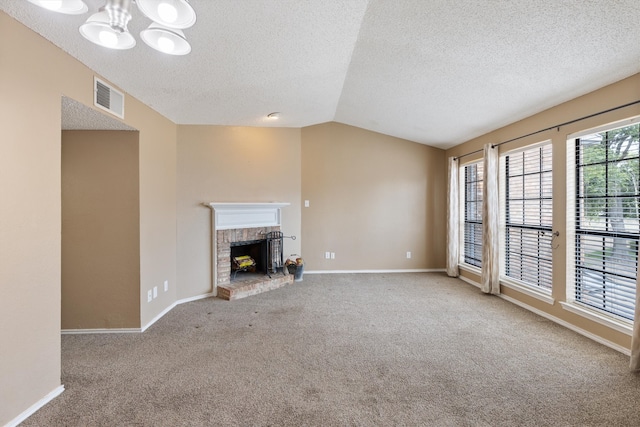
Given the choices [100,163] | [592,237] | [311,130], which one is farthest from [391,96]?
[100,163]

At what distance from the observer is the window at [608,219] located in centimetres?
268

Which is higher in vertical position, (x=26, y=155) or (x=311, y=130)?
(x=311, y=130)

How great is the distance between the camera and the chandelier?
3.72ft

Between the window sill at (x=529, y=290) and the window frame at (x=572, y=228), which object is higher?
the window frame at (x=572, y=228)

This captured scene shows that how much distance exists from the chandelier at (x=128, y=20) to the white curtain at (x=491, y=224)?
170 inches

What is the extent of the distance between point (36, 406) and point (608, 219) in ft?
16.6

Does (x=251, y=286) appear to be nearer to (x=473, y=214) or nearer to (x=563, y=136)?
(x=473, y=214)

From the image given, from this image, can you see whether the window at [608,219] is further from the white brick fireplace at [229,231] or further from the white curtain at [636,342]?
the white brick fireplace at [229,231]

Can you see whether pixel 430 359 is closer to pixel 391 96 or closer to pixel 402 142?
pixel 391 96

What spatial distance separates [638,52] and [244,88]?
3.56 m

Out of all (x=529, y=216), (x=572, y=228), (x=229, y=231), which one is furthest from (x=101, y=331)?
(x=529, y=216)

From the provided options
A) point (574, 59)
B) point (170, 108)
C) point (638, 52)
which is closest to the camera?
point (638, 52)

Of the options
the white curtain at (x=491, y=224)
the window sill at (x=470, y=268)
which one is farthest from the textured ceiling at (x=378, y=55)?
the window sill at (x=470, y=268)

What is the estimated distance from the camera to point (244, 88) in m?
3.34
